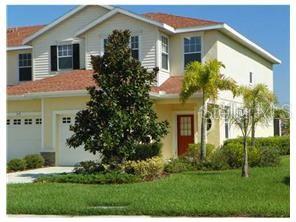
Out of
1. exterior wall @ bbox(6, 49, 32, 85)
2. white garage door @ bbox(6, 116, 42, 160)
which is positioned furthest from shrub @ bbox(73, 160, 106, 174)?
exterior wall @ bbox(6, 49, 32, 85)

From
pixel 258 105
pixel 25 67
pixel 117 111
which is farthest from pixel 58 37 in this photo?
pixel 258 105

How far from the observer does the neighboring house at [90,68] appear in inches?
837

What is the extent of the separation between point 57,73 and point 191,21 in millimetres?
6748

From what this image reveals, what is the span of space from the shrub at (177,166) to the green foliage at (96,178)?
2.27 metres

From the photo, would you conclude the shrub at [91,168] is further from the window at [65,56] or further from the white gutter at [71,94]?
the window at [65,56]

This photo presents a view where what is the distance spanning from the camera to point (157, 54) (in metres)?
21.7

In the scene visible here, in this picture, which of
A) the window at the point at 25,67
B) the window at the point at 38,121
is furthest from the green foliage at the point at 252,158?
the window at the point at 25,67

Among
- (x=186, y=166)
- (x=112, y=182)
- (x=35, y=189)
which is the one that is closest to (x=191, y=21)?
(x=186, y=166)

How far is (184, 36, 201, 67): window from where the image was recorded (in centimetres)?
2230

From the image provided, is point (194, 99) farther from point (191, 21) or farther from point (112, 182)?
point (112, 182)

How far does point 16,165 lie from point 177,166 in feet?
21.6

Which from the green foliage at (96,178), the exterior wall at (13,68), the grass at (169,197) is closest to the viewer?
the grass at (169,197)

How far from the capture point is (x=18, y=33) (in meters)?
28.2
